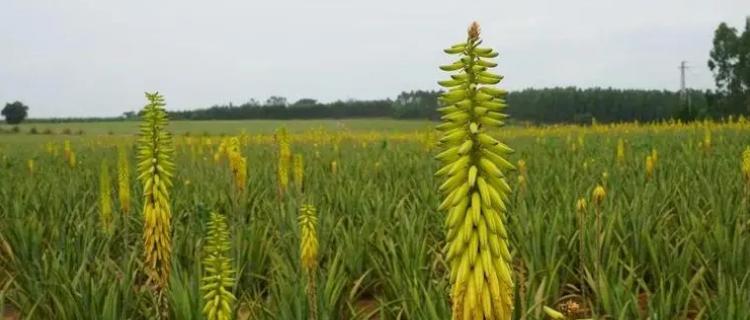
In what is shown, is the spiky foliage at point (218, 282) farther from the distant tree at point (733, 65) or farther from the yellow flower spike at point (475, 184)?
the distant tree at point (733, 65)

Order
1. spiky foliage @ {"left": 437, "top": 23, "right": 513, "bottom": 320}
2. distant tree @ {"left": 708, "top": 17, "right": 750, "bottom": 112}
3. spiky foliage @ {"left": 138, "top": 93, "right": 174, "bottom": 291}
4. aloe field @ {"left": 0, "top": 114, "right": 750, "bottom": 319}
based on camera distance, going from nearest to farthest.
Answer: spiky foliage @ {"left": 437, "top": 23, "right": 513, "bottom": 320} < spiky foliage @ {"left": 138, "top": 93, "right": 174, "bottom": 291} < aloe field @ {"left": 0, "top": 114, "right": 750, "bottom": 319} < distant tree @ {"left": 708, "top": 17, "right": 750, "bottom": 112}

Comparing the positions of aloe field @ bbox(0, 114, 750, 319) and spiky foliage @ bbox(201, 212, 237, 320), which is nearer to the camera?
spiky foliage @ bbox(201, 212, 237, 320)

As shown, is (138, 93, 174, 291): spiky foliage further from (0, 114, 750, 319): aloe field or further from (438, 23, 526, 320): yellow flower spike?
(438, 23, 526, 320): yellow flower spike

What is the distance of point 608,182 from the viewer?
7.18 meters

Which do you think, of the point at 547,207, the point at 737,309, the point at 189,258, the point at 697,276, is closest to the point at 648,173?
the point at 547,207

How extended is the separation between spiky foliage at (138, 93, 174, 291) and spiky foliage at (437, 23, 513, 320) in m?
1.45

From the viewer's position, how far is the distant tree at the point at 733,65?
2591 inches

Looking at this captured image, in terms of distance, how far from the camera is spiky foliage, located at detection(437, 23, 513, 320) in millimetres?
1589

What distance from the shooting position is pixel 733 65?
68125 millimetres

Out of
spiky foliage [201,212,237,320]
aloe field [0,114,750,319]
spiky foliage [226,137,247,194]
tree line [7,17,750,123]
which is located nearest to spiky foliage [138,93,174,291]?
aloe field [0,114,750,319]

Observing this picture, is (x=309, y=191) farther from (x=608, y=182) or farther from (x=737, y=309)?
(x=737, y=309)

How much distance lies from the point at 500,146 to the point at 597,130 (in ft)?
86.2

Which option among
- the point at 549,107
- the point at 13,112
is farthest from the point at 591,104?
the point at 13,112

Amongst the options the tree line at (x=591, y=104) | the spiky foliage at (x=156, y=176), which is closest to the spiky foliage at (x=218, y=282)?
the spiky foliage at (x=156, y=176)
